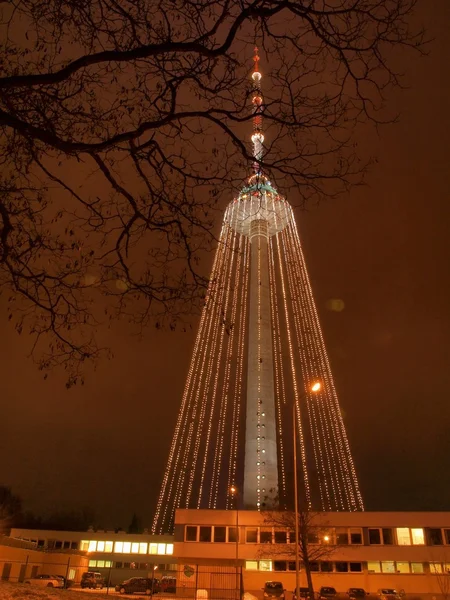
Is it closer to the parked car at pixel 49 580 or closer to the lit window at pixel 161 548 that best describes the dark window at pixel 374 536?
the parked car at pixel 49 580

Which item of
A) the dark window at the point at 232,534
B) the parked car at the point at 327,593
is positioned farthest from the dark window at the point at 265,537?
the parked car at the point at 327,593

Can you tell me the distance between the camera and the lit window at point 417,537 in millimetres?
37000

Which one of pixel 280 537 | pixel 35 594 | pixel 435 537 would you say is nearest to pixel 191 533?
pixel 280 537

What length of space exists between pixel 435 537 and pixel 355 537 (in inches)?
212

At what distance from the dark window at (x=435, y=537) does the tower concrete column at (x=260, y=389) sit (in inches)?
773

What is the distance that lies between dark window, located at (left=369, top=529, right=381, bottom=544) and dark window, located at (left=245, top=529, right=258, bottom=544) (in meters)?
7.85

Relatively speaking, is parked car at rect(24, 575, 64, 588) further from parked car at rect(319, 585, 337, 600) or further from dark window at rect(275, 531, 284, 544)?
parked car at rect(319, 585, 337, 600)

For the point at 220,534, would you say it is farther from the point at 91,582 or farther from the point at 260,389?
the point at 260,389

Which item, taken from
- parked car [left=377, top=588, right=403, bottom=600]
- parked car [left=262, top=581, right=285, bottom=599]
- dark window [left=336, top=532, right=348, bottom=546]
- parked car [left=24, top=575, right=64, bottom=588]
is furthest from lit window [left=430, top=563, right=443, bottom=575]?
parked car [left=24, top=575, right=64, bottom=588]

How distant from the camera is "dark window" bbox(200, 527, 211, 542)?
37969 millimetres

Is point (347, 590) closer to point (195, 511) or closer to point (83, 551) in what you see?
point (195, 511)

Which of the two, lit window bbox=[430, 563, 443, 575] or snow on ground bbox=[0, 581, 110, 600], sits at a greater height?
lit window bbox=[430, 563, 443, 575]

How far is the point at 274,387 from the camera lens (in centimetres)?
6550

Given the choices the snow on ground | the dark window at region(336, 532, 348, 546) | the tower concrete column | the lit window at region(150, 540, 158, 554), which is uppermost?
the tower concrete column
